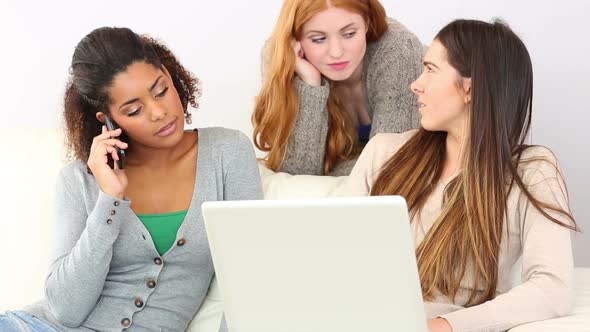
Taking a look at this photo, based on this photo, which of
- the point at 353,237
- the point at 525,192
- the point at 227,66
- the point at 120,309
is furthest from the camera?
the point at 227,66

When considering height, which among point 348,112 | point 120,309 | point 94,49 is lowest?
point 120,309

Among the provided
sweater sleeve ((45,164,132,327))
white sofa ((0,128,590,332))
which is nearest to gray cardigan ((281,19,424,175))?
white sofa ((0,128,590,332))

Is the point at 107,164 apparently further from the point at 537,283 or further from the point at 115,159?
the point at 537,283

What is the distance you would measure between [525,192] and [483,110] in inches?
7.4

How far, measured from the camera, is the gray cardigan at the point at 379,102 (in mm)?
2936

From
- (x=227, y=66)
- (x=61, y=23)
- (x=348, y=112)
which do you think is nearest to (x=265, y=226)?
(x=348, y=112)

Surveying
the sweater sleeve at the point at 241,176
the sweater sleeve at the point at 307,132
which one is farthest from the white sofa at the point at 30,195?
the sweater sleeve at the point at 241,176

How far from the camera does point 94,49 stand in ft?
8.02

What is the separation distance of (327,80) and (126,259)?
800 millimetres

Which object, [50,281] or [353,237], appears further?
[50,281]

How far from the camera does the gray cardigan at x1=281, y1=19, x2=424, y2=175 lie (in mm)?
2936

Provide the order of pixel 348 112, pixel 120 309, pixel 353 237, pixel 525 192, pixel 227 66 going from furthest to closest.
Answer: pixel 227 66, pixel 348 112, pixel 120 309, pixel 525 192, pixel 353 237

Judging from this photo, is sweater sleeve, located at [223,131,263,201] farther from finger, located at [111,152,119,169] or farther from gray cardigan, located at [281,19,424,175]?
gray cardigan, located at [281,19,424,175]

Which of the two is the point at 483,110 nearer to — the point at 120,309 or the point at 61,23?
the point at 120,309
